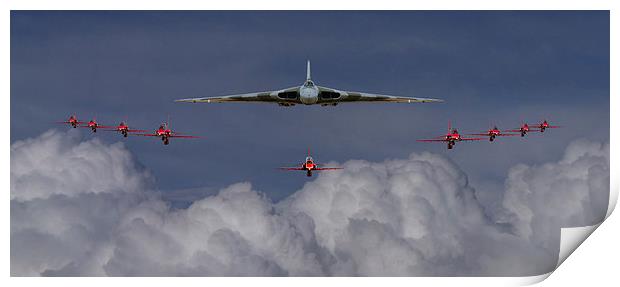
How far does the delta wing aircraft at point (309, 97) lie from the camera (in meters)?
36.4

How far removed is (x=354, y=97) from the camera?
38281mm

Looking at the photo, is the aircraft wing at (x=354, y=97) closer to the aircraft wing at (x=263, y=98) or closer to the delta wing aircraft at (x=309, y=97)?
the delta wing aircraft at (x=309, y=97)

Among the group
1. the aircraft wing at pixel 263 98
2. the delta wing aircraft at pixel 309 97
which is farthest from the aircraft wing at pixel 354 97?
the aircraft wing at pixel 263 98

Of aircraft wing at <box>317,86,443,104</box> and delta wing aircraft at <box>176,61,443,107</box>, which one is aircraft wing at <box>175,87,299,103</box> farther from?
aircraft wing at <box>317,86,443,104</box>

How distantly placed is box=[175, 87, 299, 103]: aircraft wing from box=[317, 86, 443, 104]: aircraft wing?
4.09ft

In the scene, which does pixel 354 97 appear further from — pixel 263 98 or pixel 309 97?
pixel 263 98

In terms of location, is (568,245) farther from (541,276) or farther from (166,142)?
(166,142)

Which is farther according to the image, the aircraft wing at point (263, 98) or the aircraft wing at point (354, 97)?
the aircraft wing at point (354, 97)

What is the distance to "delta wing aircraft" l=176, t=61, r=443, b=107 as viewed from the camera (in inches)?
1435
